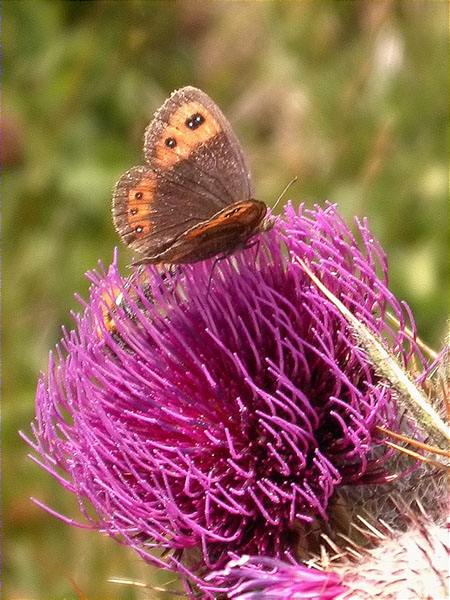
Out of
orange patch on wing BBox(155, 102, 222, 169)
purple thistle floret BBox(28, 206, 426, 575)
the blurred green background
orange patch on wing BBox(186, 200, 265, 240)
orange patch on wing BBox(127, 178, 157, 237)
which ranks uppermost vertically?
the blurred green background

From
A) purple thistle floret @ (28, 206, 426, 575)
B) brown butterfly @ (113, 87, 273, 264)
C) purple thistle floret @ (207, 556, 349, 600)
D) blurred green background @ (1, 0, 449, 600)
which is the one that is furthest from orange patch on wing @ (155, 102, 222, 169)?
blurred green background @ (1, 0, 449, 600)

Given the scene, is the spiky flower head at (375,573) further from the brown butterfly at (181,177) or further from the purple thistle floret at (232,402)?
the brown butterfly at (181,177)

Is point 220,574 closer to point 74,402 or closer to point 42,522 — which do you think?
point 74,402

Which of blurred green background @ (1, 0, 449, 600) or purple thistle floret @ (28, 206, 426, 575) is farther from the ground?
blurred green background @ (1, 0, 449, 600)

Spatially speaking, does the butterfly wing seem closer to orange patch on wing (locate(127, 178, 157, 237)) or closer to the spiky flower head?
orange patch on wing (locate(127, 178, 157, 237))

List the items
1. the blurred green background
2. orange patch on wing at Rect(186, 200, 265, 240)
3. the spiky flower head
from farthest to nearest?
the blurred green background, orange patch on wing at Rect(186, 200, 265, 240), the spiky flower head

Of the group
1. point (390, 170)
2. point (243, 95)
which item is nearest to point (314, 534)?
point (390, 170)

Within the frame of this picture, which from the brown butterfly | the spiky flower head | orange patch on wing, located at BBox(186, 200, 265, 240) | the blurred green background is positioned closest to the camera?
the spiky flower head

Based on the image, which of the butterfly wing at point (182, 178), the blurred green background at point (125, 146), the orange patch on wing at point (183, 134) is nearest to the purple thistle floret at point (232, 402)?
the butterfly wing at point (182, 178)

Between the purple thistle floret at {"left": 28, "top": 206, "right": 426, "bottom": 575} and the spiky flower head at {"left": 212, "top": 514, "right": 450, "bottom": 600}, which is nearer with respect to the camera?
the spiky flower head at {"left": 212, "top": 514, "right": 450, "bottom": 600}
